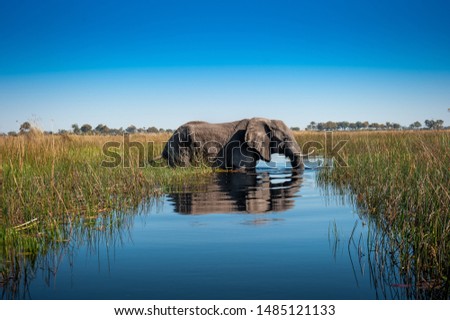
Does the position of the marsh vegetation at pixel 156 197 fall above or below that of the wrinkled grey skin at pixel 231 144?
below

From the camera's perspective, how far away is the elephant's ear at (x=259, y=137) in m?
18.1

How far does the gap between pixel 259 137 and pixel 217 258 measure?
12.2m

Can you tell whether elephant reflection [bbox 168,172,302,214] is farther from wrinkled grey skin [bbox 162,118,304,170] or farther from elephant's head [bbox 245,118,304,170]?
wrinkled grey skin [bbox 162,118,304,170]

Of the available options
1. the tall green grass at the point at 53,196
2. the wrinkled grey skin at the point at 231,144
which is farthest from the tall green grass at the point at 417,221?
the wrinkled grey skin at the point at 231,144

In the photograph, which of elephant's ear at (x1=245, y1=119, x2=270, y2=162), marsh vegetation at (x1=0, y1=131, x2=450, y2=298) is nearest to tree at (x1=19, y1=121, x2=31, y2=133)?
marsh vegetation at (x1=0, y1=131, x2=450, y2=298)

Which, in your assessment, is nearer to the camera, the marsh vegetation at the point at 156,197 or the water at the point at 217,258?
the water at the point at 217,258

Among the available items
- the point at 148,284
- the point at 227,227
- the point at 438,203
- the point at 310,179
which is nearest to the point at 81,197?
the point at 227,227

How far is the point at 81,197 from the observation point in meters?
9.63

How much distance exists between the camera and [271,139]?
1880cm

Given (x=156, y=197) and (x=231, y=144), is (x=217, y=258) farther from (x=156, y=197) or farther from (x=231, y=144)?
(x=231, y=144)

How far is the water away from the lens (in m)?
5.11

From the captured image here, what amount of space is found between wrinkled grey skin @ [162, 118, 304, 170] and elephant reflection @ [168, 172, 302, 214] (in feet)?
9.50

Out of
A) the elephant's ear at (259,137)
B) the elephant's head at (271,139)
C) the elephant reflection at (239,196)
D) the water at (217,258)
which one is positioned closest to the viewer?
Answer: the water at (217,258)

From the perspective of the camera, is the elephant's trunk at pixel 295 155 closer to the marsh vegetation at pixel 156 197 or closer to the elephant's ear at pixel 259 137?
the elephant's ear at pixel 259 137
